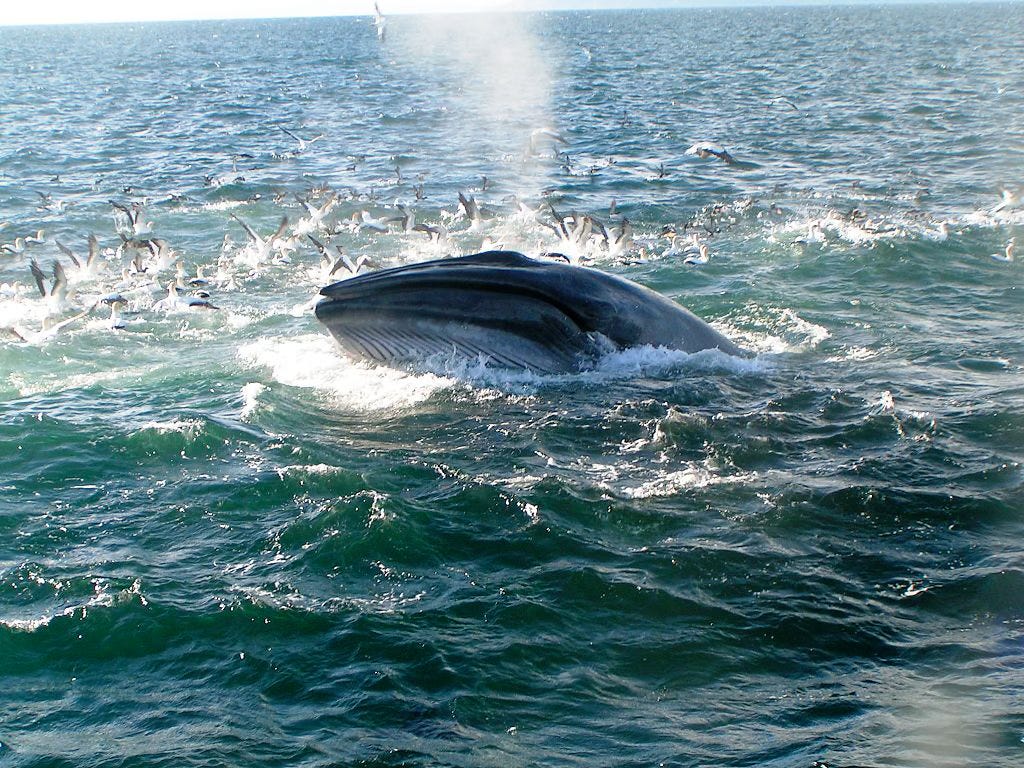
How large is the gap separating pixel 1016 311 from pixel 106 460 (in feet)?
40.2

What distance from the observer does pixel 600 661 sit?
273 inches

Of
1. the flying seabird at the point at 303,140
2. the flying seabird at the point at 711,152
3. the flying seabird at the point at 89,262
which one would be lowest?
the flying seabird at the point at 89,262

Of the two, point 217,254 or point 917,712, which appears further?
point 217,254

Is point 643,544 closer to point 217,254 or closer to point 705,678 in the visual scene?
point 705,678

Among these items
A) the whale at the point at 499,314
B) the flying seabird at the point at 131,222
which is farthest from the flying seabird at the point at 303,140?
the whale at the point at 499,314

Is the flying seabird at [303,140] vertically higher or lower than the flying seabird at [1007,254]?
lower

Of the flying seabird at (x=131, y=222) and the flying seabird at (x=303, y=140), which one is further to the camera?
the flying seabird at (x=303, y=140)

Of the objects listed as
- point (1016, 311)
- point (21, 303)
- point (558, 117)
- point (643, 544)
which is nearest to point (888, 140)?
point (558, 117)

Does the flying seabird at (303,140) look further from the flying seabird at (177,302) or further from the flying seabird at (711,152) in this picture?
the flying seabird at (177,302)

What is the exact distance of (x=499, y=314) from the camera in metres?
10.9

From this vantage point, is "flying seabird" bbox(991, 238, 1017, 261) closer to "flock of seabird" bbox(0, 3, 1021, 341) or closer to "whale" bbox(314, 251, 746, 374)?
"flock of seabird" bbox(0, 3, 1021, 341)

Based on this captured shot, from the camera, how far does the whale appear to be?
35.7 ft

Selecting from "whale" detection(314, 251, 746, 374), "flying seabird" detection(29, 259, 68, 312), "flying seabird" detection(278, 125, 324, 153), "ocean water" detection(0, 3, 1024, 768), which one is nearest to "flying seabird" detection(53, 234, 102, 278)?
"ocean water" detection(0, 3, 1024, 768)

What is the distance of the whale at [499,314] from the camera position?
35.7ft
